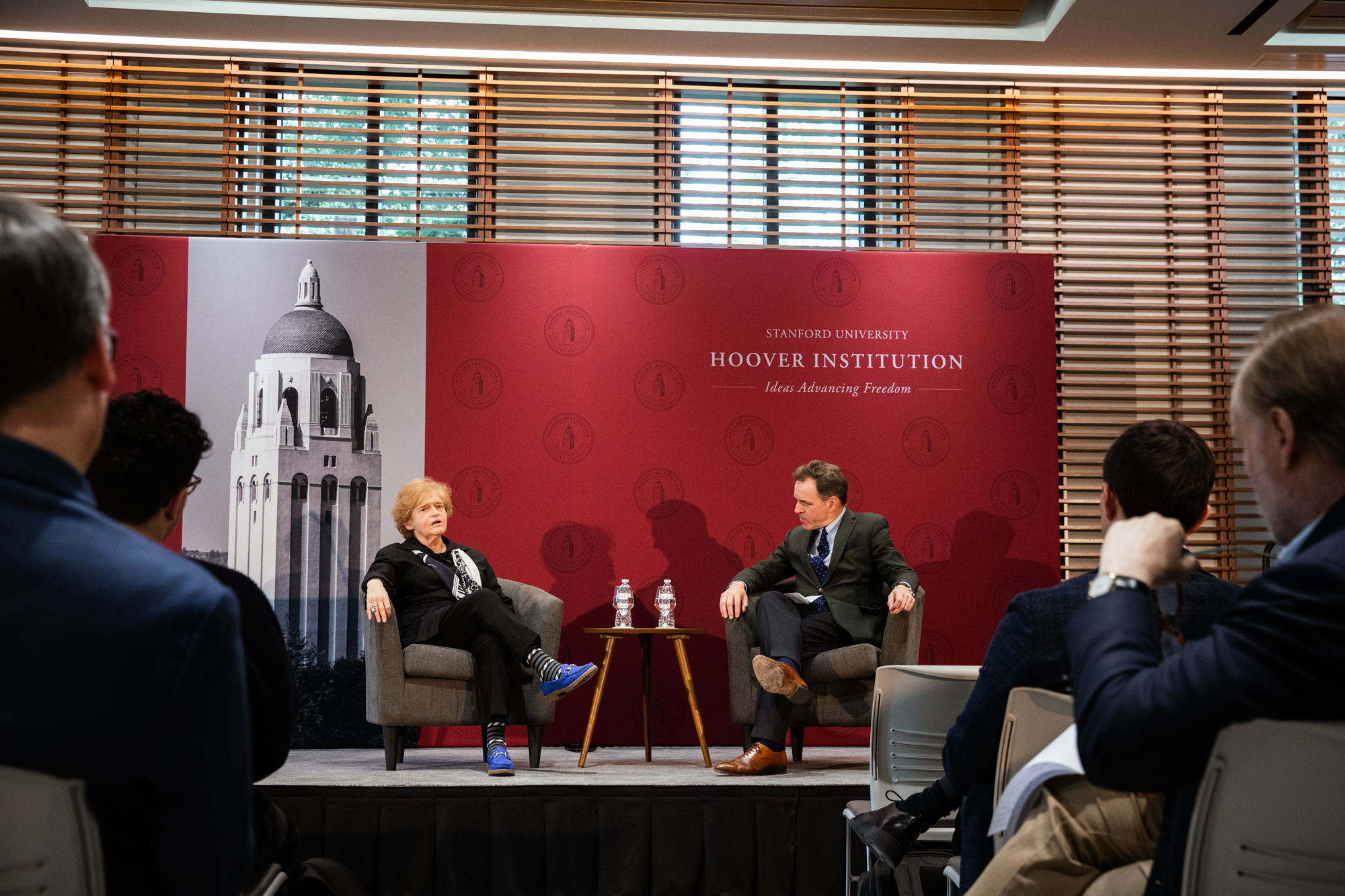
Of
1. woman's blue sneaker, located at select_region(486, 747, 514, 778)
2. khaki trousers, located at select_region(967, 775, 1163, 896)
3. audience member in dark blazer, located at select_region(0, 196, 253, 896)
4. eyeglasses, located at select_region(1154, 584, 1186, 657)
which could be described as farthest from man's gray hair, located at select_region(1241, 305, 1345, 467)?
woman's blue sneaker, located at select_region(486, 747, 514, 778)

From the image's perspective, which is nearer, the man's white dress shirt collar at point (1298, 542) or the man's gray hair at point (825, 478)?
the man's white dress shirt collar at point (1298, 542)

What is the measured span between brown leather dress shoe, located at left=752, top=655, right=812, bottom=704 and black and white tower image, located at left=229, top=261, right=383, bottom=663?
2.01m

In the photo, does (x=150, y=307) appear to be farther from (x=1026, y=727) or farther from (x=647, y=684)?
(x=1026, y=727)

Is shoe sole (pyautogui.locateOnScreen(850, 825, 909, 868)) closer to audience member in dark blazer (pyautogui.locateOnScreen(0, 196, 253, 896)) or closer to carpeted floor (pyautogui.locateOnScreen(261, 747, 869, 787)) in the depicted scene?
audience member in dark blazer (pyautogui.locateOnScreen(0, 196, 253, 896))

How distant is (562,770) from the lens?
4.43 meters

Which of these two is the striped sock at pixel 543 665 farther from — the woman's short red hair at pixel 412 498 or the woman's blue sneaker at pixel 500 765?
the woman's short red hair at pixel 412 498

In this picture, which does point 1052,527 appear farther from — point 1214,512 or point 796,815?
point 796,815

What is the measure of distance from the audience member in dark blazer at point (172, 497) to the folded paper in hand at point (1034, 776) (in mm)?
1141

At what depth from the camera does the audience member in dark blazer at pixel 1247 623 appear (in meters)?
1.01

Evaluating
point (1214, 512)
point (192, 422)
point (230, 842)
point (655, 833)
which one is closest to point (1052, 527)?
point (1214, 512)

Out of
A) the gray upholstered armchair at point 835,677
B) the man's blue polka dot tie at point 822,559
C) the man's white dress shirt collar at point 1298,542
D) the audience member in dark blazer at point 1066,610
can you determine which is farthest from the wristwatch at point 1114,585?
the man's blue polka dot tie at point 822,559

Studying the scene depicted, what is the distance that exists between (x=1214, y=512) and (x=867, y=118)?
2960 mm

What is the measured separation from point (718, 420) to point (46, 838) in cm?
483

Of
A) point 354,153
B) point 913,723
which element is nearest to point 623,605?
point 913,723
